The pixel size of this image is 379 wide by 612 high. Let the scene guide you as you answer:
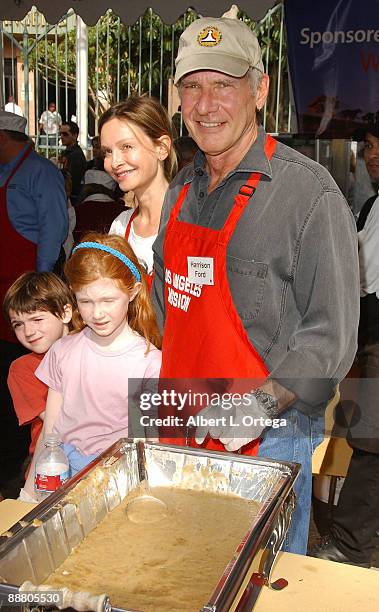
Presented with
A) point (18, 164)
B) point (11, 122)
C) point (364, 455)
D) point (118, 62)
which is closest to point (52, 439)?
point (364, 455)

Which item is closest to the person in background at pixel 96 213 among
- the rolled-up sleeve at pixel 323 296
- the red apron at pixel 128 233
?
the red apron at pixel 128 233

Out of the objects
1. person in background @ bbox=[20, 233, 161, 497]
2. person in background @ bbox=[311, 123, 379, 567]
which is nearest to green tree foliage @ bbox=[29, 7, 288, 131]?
person in background @ bbox=[311, 123, 379, 567]

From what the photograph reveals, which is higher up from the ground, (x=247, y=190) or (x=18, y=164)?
(x=18, y=164)

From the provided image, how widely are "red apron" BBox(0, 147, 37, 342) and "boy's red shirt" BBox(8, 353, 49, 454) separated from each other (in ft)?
3.32

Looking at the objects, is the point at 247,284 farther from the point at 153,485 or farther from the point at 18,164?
the point at 18,164

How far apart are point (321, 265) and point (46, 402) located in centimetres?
101

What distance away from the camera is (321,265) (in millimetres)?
1233

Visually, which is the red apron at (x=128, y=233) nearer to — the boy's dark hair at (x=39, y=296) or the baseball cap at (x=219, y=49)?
the boy's dark hair at (x=39, y=296)

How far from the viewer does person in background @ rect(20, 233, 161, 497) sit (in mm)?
1738

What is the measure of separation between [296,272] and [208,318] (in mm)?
204

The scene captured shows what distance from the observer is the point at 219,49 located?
4.35 feet

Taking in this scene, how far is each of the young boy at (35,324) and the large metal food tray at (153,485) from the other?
0.84 meters

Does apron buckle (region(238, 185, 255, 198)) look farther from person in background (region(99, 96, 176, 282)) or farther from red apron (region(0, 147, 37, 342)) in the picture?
red apron (region(0, 147, 37, 342))

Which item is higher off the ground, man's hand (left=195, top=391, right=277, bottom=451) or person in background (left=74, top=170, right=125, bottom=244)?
person in background (left=74, top=170, right=125, bottom=244)
